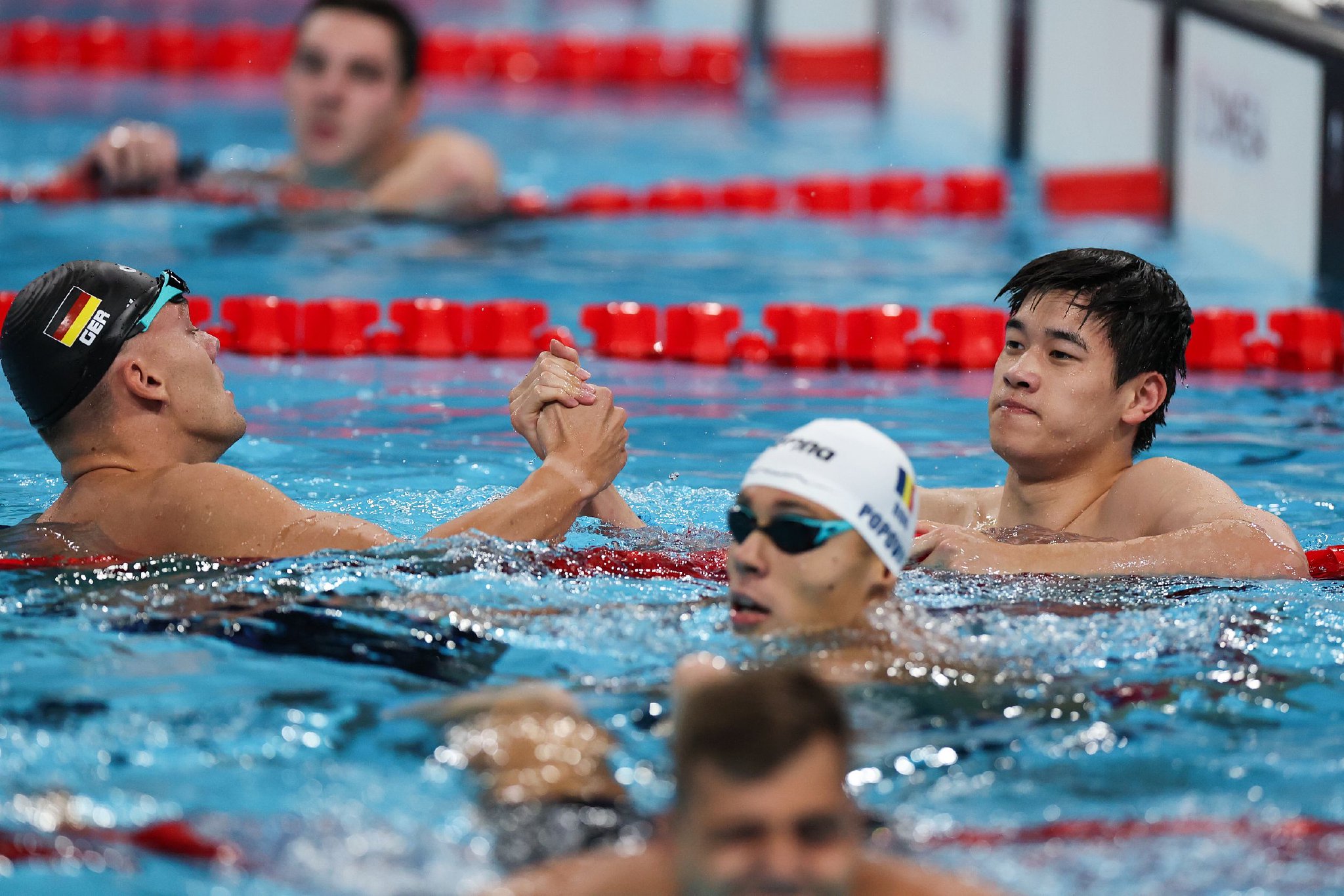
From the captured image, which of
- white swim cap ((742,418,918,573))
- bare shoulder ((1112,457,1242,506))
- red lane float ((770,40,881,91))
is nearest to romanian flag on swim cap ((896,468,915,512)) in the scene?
white swim cap ((742,418,918,573))

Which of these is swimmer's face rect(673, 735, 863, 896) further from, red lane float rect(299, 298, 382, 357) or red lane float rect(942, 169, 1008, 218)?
red lane float rect(942, 169, 1008, 218)

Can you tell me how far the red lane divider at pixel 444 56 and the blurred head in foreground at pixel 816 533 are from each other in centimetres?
1003

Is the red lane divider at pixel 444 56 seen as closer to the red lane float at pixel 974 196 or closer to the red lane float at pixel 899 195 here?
the red lane float at pixel 899 195

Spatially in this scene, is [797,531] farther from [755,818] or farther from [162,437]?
[162,437]

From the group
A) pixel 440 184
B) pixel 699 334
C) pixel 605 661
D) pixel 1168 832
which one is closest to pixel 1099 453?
pixel 605 661

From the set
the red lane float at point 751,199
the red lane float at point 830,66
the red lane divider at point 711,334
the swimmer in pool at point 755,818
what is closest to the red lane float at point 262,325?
the red lane divider at point 711,334

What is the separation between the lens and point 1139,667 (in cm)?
322

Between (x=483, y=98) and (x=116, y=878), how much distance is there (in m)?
10.6

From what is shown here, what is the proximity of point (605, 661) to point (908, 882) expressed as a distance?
1.17 m

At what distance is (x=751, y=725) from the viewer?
197 centimetres

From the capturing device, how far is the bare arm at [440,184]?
8.22 m

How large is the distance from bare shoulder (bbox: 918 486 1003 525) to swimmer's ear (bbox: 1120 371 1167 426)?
419mm

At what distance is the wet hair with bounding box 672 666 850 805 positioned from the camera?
77.2 inches

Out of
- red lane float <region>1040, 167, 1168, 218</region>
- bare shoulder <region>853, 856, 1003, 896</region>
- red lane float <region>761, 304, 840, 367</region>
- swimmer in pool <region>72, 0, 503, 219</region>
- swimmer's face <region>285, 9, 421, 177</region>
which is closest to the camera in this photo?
bare shoulder <region>853, 856, 1003, 896</region>
